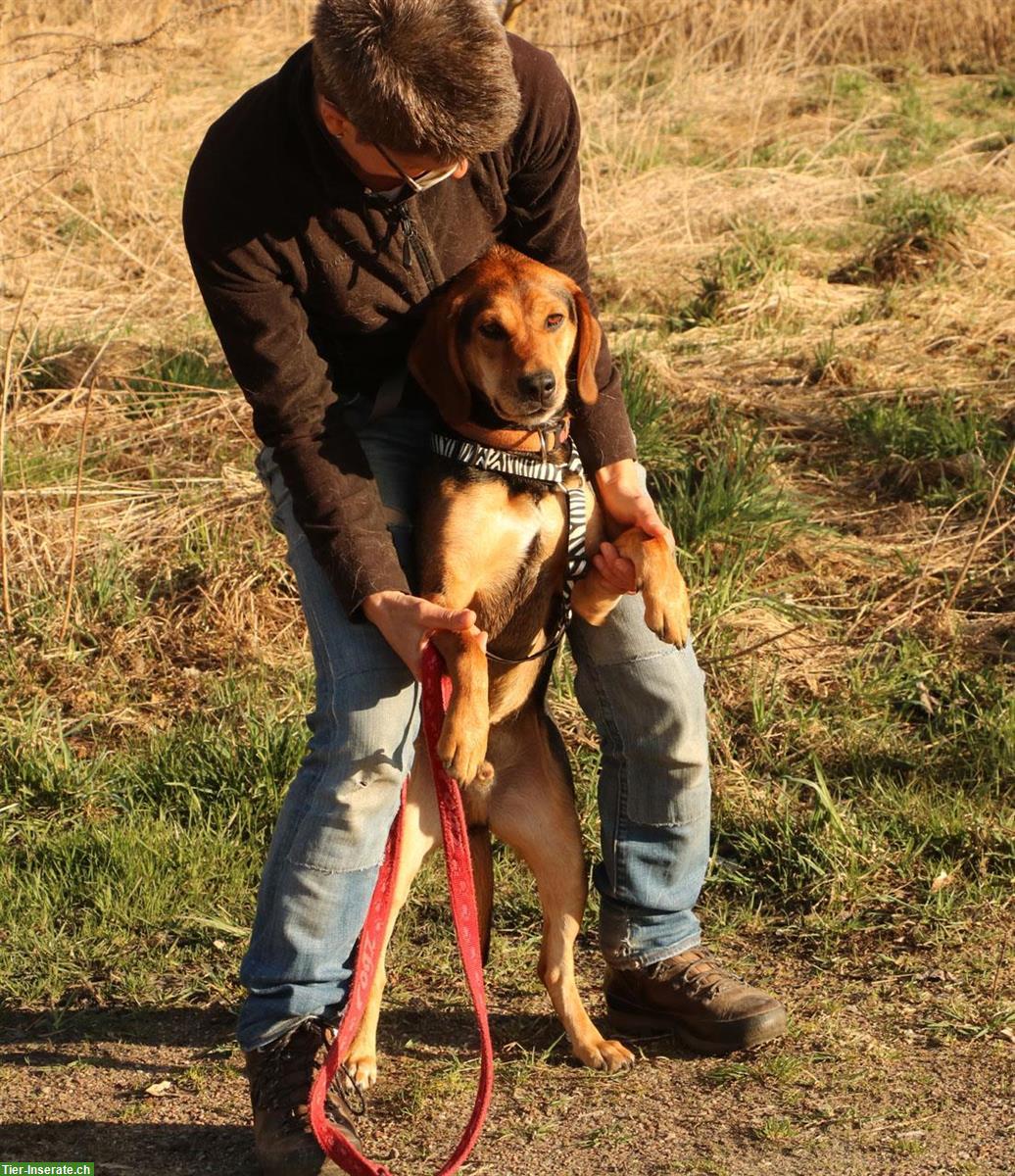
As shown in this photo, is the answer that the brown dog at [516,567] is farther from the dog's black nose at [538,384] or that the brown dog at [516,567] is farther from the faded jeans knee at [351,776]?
the faded jeans knee at [351,776]

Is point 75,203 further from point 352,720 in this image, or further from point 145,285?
point 352,720

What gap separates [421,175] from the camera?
2.60 metres

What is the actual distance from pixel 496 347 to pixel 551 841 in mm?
1054

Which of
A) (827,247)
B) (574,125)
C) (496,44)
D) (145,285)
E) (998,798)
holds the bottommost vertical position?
(998,798)

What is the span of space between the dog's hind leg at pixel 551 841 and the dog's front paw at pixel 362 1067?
401mm

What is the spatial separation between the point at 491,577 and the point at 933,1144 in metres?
Answer: 1.38

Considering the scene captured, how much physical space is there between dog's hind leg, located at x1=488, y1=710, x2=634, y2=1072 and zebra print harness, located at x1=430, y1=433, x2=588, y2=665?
0.25m

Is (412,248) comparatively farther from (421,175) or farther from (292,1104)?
(292,1104)

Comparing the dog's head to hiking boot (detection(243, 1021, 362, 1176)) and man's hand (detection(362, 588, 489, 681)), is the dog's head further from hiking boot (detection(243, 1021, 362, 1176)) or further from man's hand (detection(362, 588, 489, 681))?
hiking boot (detection(243, 1021, 362, 1176))

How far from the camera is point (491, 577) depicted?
3092mm

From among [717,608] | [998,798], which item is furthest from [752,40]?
[998,798]

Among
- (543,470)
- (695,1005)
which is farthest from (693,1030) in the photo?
(543,470)

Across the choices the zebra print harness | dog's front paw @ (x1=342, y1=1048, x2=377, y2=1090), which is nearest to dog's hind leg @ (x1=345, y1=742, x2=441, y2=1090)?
dog's front paw @ (x1=342, y1=1048, x2=377, y2=1090)

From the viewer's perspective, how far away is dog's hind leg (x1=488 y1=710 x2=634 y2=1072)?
308 centimetres
